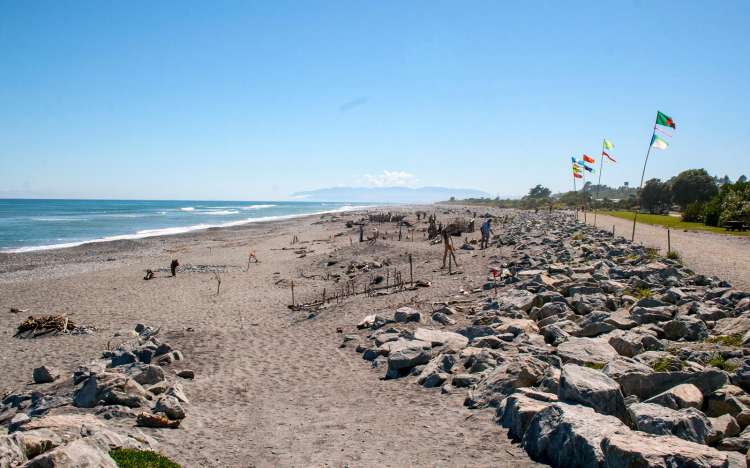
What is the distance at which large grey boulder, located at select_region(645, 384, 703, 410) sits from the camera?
553 centimetres

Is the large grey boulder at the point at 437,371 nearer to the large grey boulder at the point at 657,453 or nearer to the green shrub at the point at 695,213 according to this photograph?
the large grey boulder at the point at 657,453

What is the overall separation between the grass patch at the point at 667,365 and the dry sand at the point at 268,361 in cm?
245

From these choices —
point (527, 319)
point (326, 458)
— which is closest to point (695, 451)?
point (326, 458)

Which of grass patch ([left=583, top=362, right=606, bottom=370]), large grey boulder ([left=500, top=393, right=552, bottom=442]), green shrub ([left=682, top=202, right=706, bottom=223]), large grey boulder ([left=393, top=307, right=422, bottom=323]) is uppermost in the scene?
green shrub ([left=682, top=202, right=706, bottom=223])

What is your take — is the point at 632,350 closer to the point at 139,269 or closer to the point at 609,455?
the point at 609,455

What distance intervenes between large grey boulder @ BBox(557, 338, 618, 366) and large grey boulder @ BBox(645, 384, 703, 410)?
1.59 metres

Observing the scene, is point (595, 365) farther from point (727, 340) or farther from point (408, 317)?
point (408, 317)

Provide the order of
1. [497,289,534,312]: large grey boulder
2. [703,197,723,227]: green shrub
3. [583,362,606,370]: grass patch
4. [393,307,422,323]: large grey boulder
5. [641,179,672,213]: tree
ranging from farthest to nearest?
1. [641,179,672,213]: tree
2. [703,197,723,227]: green shrub
3. [393,307,422,323]: large grey boulder
4. [497,289,534,312]: large grey boulder
5. [583,362,606,370]: grass patch

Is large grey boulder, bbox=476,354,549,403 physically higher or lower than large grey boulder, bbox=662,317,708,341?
lower

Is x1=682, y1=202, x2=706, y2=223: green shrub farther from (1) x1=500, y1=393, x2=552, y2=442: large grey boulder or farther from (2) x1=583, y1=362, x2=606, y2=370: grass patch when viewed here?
(1) x1=500, y1=393, x2=552, y2=442: large grey boulder

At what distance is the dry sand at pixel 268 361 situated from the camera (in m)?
6.36

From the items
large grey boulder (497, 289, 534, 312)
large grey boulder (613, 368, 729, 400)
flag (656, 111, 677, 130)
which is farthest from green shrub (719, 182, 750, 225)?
large grey boulder (613, 368, 729, 400)

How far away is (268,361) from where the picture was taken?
431 inches

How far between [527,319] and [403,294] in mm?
6486
